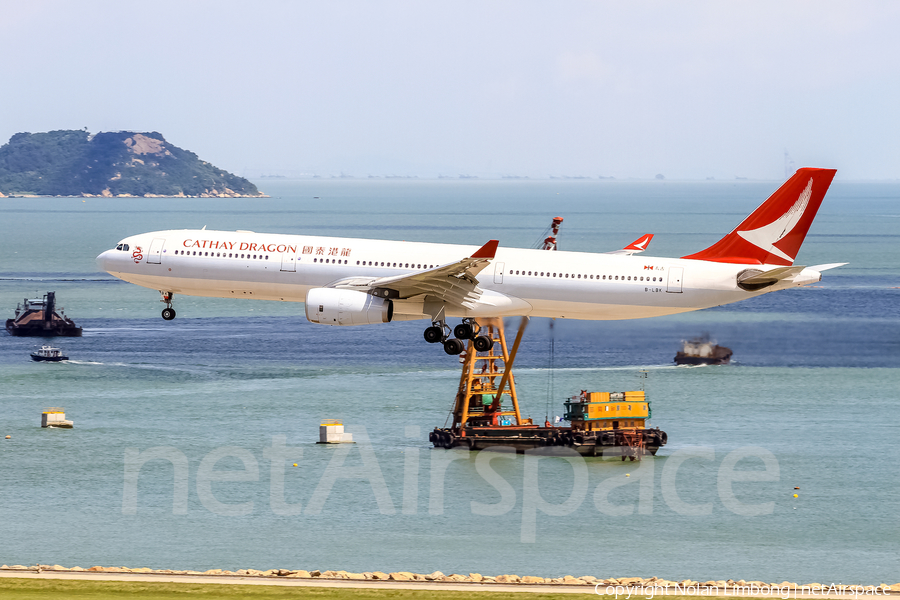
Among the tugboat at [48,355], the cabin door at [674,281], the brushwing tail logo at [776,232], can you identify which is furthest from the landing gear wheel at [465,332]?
the tugboat at [48,355]

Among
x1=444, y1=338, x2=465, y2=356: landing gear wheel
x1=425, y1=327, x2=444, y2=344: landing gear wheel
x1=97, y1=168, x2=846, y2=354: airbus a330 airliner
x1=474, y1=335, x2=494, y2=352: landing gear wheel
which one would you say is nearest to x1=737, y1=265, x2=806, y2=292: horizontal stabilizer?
x1=97, y1=168, x2=846, y2=354: airbus a330 airliner

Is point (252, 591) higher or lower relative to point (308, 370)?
lower

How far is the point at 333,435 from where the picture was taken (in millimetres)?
135250

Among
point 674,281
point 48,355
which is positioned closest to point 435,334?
point 674,281

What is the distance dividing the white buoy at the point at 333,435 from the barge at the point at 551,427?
9407mm

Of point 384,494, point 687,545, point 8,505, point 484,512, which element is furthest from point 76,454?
point 687,545

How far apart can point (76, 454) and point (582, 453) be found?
53984 millimetres

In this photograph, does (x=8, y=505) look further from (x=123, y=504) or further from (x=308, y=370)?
(x=308, y=370)

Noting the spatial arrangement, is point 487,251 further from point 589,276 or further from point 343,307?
point 343,307

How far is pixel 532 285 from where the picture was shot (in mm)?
67875

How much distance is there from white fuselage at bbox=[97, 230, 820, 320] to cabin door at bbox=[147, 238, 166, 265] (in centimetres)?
133

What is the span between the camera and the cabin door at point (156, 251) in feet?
234

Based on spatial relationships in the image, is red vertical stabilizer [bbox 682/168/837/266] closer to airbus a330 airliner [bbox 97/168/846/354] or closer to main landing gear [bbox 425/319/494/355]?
airbus a330 airliner [bbox 97/168/846/354]

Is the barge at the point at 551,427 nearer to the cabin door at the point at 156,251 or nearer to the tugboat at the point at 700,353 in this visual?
the tugboat at the point at 700,353
